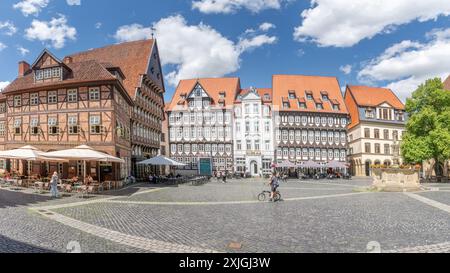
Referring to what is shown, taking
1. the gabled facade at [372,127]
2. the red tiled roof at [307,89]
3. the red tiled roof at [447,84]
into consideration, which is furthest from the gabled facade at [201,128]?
the red tiled roof at [447,84]

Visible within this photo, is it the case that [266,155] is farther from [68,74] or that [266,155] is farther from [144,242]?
[144,242]

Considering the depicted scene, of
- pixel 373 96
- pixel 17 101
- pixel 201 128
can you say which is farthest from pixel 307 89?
pixel 17 101

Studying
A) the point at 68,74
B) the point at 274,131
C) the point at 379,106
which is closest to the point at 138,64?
the point at 68,74

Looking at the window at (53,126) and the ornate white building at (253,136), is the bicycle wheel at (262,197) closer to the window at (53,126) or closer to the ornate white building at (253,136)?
the window at (53,126)

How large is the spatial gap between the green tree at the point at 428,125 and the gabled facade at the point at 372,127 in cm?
1606

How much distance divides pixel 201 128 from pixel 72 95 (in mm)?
26303

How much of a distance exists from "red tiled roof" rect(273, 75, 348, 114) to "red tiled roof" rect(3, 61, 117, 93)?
31633mm

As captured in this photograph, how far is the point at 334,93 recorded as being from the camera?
175ft

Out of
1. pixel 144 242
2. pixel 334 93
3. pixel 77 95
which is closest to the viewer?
pixel 144 242

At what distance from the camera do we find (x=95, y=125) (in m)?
25.4

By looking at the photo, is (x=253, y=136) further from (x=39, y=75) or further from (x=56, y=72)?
(x=39, y=75)

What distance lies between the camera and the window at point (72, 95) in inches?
1025
